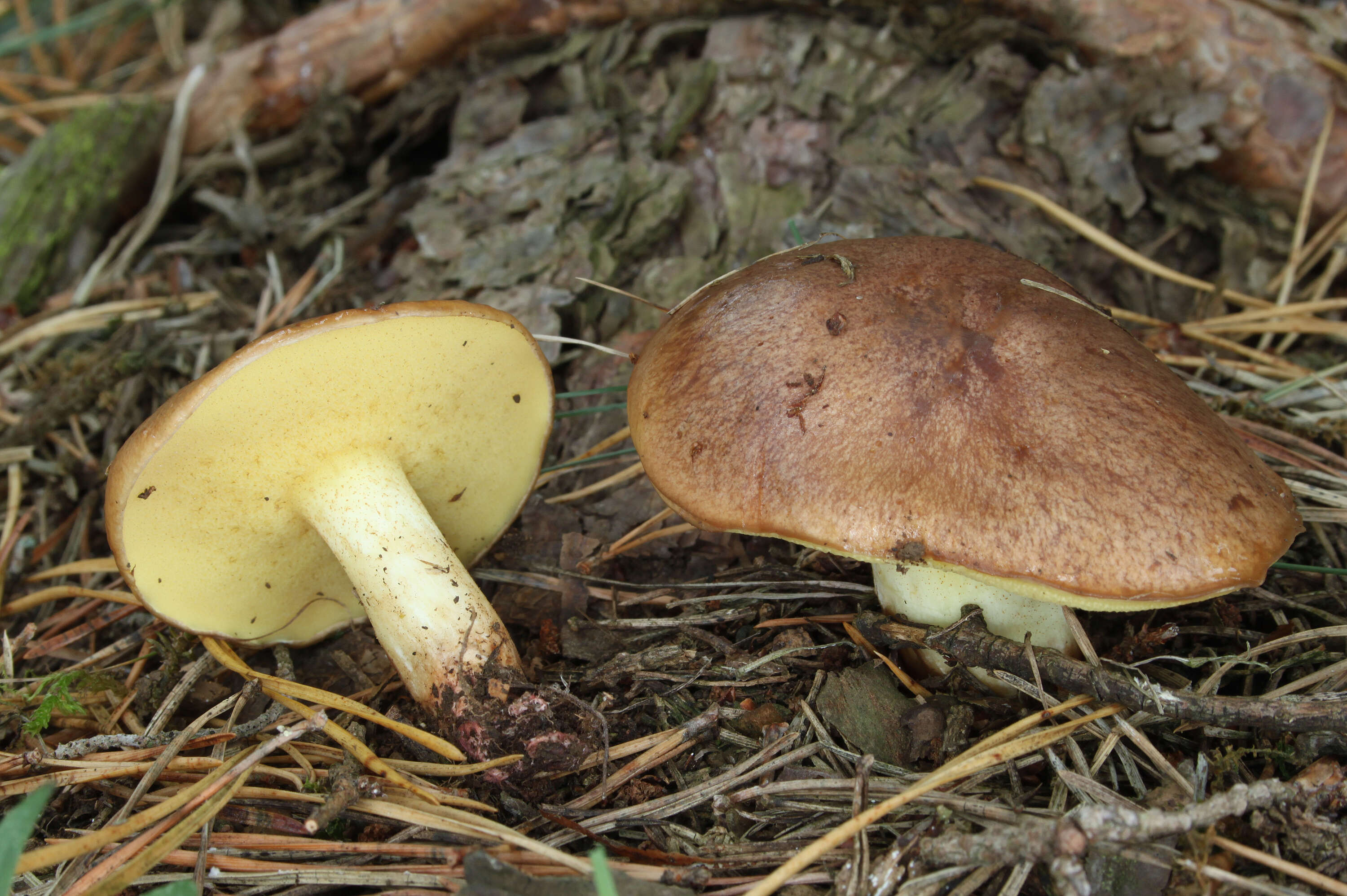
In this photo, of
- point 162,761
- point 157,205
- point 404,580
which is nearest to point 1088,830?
point 404,580

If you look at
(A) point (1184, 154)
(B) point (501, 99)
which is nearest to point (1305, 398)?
(A) point (1184, 154)

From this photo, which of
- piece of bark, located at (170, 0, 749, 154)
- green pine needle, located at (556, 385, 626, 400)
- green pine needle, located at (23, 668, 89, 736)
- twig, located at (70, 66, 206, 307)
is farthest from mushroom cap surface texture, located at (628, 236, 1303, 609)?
twig, located at (70, 66, 206, 307)

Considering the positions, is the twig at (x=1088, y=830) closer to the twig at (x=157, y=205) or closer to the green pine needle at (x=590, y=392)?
the green pine needle at (x=590, y=392)

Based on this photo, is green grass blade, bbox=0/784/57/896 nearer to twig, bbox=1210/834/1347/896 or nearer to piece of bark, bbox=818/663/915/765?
piece of bark, bbox=818/663/915/765

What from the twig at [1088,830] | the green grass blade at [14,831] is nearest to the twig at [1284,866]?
the twig at [1088,830]

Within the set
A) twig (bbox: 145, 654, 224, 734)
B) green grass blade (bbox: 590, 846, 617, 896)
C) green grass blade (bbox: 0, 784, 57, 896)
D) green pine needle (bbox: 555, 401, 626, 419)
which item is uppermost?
green grass blade (bbox: 0, 784, 57, 896)

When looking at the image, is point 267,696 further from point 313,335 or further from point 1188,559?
point 1188,559

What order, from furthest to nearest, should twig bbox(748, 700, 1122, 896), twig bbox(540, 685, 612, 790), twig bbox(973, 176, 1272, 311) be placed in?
twig bbox(973, 176, 1272, 311) < twig bbox(540, 685, 612, 790) < twig bbox(748, 700, 1122, 896)
